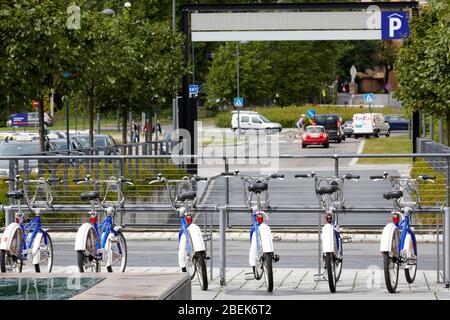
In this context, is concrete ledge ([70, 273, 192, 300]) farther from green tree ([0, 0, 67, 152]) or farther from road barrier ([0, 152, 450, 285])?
green tree ([0, 0, 67, 152])

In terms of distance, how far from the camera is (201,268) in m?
12.7

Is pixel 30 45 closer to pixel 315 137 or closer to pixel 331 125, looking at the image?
pixel 315 137

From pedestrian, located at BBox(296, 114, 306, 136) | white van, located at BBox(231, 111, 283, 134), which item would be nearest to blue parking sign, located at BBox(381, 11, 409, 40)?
pedestrian, located at BBox(296, 114, 306, 136)

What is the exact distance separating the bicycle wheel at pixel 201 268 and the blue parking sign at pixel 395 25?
2351cm

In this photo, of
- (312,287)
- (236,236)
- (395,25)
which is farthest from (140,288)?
(395,25)

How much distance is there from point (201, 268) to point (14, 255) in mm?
2039

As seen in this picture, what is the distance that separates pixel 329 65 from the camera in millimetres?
100750

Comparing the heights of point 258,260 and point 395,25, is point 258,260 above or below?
below

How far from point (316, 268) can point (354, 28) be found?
2059cm

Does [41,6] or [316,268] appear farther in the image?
[41,6]

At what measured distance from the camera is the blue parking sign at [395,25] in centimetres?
3566
